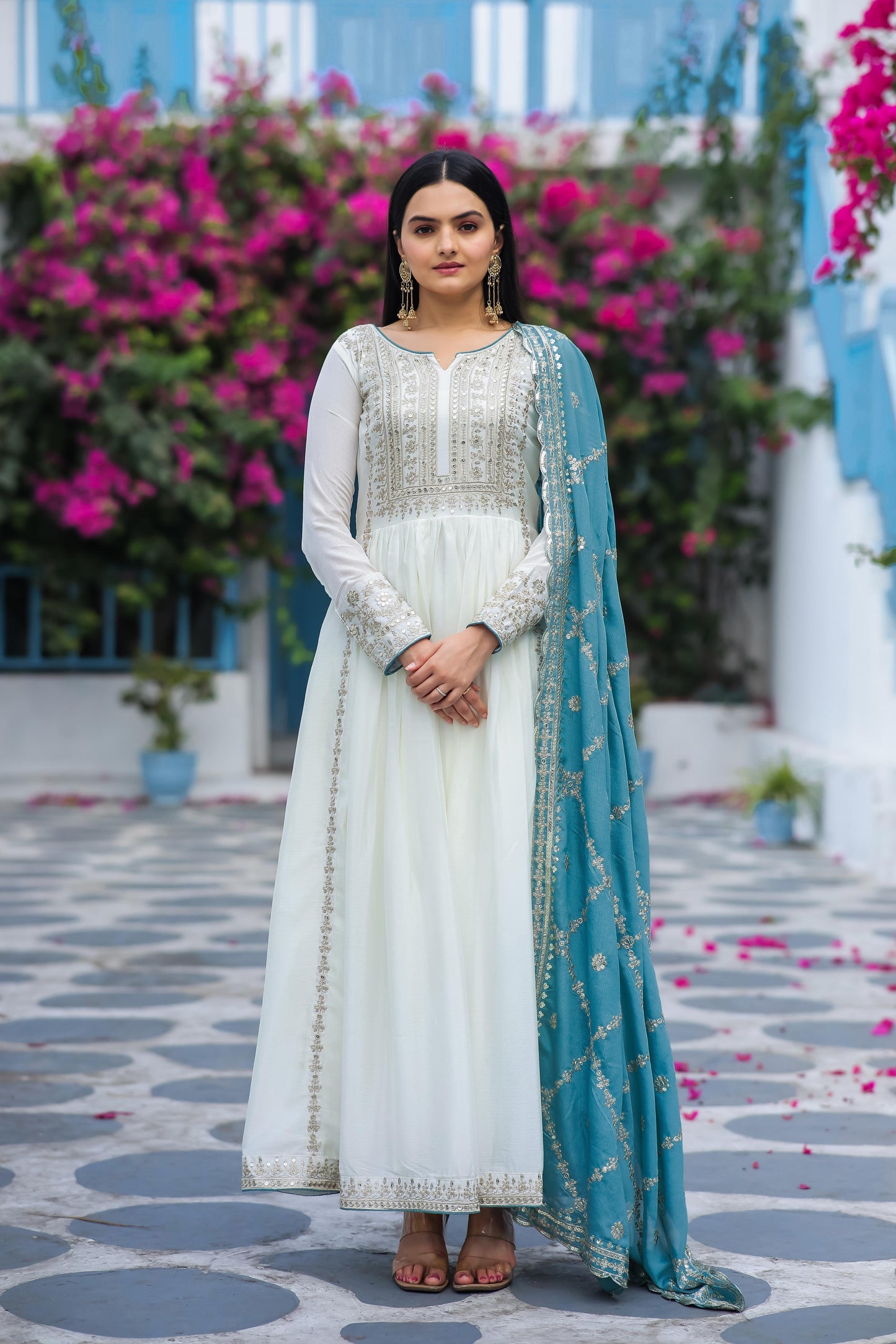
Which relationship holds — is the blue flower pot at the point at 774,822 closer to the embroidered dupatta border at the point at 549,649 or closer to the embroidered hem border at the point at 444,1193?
the embroidered dupatta border at the point at 549,649

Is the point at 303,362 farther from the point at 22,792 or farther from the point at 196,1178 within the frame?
the point at 196,1178

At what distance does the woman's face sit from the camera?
232 cm

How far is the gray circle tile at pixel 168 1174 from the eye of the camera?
2.57 meters

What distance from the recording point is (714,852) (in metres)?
6.96

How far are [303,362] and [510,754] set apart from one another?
24.0ft

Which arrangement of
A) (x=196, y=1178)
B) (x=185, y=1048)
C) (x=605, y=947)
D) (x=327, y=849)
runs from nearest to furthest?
(x=605, y=947), (x=327, y=849), (x=196, y=1178), (x=185, y=1048)

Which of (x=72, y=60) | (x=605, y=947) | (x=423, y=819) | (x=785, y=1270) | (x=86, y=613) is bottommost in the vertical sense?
(x=785, y=1270)

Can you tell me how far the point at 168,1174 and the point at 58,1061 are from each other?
0.86 m

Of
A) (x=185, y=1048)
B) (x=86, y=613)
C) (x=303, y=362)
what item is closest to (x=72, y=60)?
(x=303, y=362)

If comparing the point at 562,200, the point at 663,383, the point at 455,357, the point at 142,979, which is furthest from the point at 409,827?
the point at 562,200

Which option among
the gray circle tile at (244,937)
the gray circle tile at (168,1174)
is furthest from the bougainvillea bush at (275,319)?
the gray circle tile at (168,1174)

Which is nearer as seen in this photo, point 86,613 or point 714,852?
point 714,852

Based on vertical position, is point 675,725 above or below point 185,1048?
above

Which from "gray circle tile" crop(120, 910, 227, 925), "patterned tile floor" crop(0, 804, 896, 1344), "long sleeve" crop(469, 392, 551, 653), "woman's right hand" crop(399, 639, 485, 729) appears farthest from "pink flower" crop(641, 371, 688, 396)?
"woman's right hand" crop(399, 639, 485, 729)
